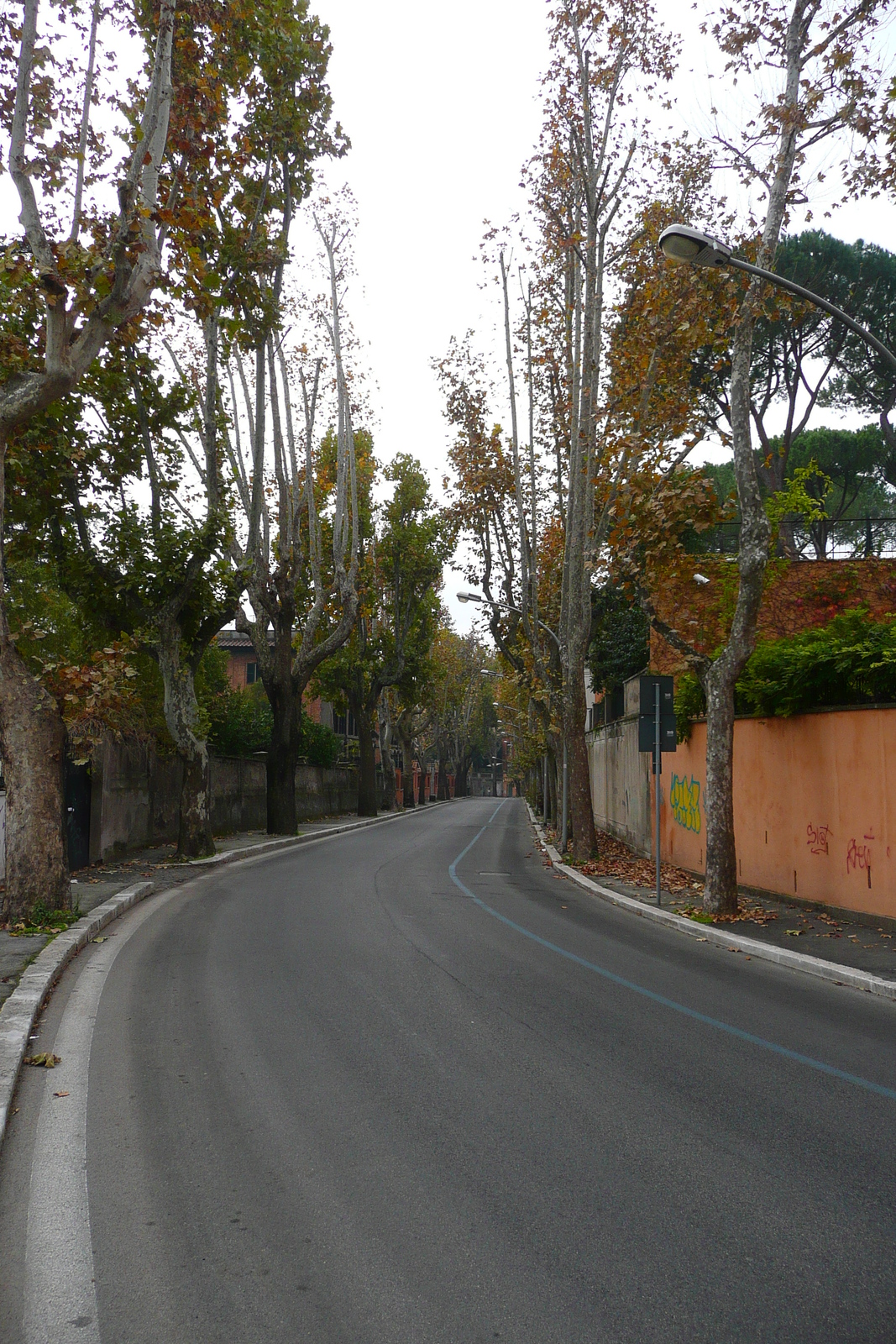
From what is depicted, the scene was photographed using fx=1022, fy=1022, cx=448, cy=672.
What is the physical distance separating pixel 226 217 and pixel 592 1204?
47.5 feet

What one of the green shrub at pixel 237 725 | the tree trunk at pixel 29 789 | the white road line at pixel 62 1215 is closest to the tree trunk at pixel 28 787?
the tree trunk at pixel 29 789

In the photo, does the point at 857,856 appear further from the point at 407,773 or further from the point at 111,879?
the point at 407,773

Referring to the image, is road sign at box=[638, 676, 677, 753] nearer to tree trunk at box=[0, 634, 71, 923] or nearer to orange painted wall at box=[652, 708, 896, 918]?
orange painted wall at box=[652, 708, 896, 918]

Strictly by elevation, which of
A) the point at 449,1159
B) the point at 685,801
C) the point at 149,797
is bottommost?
the point at 449,1159

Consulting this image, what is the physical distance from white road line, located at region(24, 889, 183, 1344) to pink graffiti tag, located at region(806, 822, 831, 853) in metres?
8.65

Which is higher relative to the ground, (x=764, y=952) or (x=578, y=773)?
(x=578, y=773)

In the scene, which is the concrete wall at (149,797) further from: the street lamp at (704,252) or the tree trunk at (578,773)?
the street lamp at (704,252)

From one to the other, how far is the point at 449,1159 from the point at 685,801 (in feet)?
46.1

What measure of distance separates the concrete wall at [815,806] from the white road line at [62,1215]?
8.16 metres

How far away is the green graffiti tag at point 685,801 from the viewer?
1697 cm

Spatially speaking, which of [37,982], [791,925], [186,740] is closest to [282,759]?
[186,740]

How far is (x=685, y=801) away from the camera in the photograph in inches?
698

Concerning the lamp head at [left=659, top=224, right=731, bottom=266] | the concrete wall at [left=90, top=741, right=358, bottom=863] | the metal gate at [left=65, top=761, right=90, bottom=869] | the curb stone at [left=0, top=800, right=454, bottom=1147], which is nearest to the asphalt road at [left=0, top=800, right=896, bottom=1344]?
the curb stone at [left=0, top=800, right=454, bottom=1147]

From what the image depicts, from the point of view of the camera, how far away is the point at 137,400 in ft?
57.2
